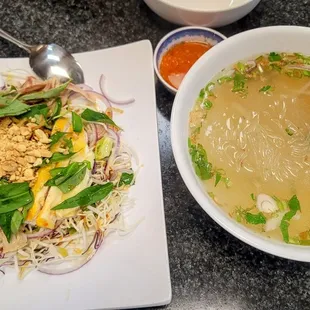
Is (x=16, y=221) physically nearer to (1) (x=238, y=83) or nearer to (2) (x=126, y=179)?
(2) (x=126, y=179)

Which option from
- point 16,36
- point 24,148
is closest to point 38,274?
point 24,148

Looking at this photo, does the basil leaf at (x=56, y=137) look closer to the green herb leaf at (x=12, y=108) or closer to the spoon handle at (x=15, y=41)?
the green herb leaf at (x=12, y=108)

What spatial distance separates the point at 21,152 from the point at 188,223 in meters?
0.48

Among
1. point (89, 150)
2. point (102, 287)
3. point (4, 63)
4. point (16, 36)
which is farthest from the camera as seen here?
point (16, 36)

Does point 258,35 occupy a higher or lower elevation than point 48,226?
higher

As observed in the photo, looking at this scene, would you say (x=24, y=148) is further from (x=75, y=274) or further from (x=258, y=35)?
(x=258, y=35)

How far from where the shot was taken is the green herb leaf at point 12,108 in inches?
52.5

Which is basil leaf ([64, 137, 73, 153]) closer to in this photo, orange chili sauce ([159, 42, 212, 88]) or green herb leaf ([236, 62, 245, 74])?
orange chili sauce ([159, 42, 212, 88])

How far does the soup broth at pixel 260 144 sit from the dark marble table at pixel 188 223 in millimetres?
160

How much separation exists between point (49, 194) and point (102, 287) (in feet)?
0.87

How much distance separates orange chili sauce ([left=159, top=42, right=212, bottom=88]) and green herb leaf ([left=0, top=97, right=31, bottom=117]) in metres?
0.42

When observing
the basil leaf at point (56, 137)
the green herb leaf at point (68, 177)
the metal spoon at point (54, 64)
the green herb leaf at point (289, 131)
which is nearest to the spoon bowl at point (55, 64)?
the metal spoon at point (54, 64)

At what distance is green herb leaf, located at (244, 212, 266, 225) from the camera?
1.19 metres

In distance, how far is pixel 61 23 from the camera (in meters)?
1.69
